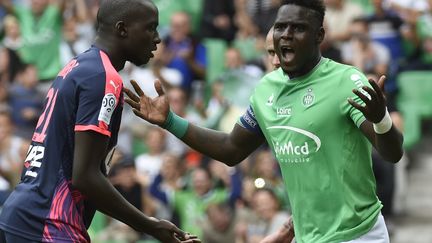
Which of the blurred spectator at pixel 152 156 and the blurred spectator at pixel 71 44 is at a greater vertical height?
the blurred spectator at pixel 71 44

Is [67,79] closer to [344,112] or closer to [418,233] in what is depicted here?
[344,112]

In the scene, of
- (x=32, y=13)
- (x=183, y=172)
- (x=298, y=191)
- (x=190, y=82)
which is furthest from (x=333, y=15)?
(x=298, y=191)

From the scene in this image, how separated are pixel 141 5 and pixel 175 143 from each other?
737 centimetres

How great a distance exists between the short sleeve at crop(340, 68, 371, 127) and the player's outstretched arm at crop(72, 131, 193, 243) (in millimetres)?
1236

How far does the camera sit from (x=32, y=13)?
15.1m

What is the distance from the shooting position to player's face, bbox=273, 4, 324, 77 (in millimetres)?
6004

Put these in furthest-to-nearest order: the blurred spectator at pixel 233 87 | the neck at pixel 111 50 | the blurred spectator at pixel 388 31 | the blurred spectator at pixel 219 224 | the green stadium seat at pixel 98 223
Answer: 1. the blurred spectator at pixel 388 31
2. the blurred spectator at pixel 233 87
3. the green stadium seat at pixel 98 223
4. the blurred spectator at pixel 219 224
5. the neck at pixel 111 50

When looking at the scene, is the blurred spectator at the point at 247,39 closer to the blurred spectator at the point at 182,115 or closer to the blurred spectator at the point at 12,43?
the blurred spectator at the point at 182,115

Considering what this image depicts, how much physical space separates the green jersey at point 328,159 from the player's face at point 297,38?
Answer: 0.38 ft

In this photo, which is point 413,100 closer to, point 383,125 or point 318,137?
point 318,137

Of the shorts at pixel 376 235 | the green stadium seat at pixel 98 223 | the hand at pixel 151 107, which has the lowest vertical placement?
the green stadium seat at pixel 98 223

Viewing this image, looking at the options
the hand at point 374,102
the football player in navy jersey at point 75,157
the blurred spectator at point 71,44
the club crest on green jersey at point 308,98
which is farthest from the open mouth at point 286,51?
the blurred spectator at point 71,44

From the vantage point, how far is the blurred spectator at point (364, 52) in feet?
41.9

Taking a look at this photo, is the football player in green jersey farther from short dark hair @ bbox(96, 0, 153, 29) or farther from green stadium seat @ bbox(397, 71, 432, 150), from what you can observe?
green stadium seat @ bbox(397, 71, 432, 150)
